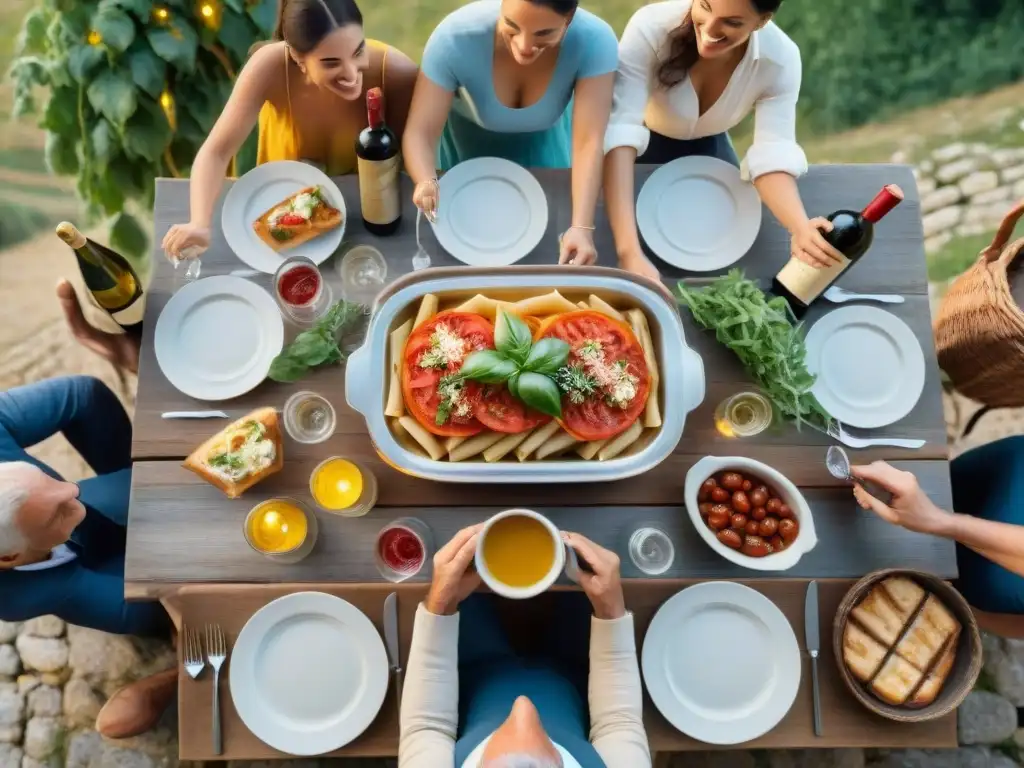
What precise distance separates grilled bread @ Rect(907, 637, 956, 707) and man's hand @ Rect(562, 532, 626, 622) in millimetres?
785

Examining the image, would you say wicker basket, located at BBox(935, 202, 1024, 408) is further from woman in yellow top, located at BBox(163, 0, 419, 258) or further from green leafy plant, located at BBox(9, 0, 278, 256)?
green leafy plant, located at BBox(9, 0, 278, 256)

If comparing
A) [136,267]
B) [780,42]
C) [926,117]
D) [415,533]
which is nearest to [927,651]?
[415,533]

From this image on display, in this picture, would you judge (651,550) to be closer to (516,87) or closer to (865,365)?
(865,365)

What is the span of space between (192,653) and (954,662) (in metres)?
1.92

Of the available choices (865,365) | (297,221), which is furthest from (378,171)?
(865,365)

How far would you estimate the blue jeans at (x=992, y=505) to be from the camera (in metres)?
2.13

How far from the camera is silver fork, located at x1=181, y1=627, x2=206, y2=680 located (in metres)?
1.84

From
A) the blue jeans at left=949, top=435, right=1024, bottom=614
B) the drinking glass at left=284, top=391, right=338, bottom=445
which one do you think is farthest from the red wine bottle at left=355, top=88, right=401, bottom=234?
the blue jeans at left=949, top=435, right=1024, bottom=614

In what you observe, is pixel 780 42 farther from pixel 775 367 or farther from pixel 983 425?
pixel 983 425

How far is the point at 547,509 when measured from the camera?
1.94m

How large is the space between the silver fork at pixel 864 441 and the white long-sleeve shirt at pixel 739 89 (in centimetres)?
72

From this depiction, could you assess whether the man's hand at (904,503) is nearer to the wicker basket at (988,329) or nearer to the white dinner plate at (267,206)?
→ the wicker basket at (988,329)

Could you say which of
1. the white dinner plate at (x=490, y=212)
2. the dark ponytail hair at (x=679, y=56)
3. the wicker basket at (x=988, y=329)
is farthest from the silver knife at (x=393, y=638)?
the wicker basket at (x=988, y=329)

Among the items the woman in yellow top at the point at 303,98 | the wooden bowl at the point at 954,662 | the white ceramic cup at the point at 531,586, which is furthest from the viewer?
the woman in yellow top at the point at 303,98
